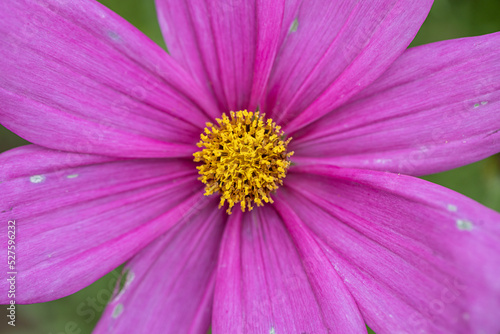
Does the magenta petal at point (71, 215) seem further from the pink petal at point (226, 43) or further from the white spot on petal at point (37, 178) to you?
the pink petal at point (226, 43)

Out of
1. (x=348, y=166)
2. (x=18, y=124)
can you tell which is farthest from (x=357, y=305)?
(x=18, y=124)

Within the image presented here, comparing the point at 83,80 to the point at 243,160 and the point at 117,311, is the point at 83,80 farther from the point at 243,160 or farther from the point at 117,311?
the point at 117,311

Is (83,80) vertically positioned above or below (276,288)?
above

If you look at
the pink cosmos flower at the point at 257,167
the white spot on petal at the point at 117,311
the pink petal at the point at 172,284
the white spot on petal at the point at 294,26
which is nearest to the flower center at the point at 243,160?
the pink cosmos flower at the point at 257,167

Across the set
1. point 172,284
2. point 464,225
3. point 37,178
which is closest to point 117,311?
point 172,284

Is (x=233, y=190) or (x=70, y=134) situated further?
(x=233, y=190)

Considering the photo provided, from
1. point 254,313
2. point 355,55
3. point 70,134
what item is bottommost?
point 254,313

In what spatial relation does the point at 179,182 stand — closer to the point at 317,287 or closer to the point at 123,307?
the point at 123,307
